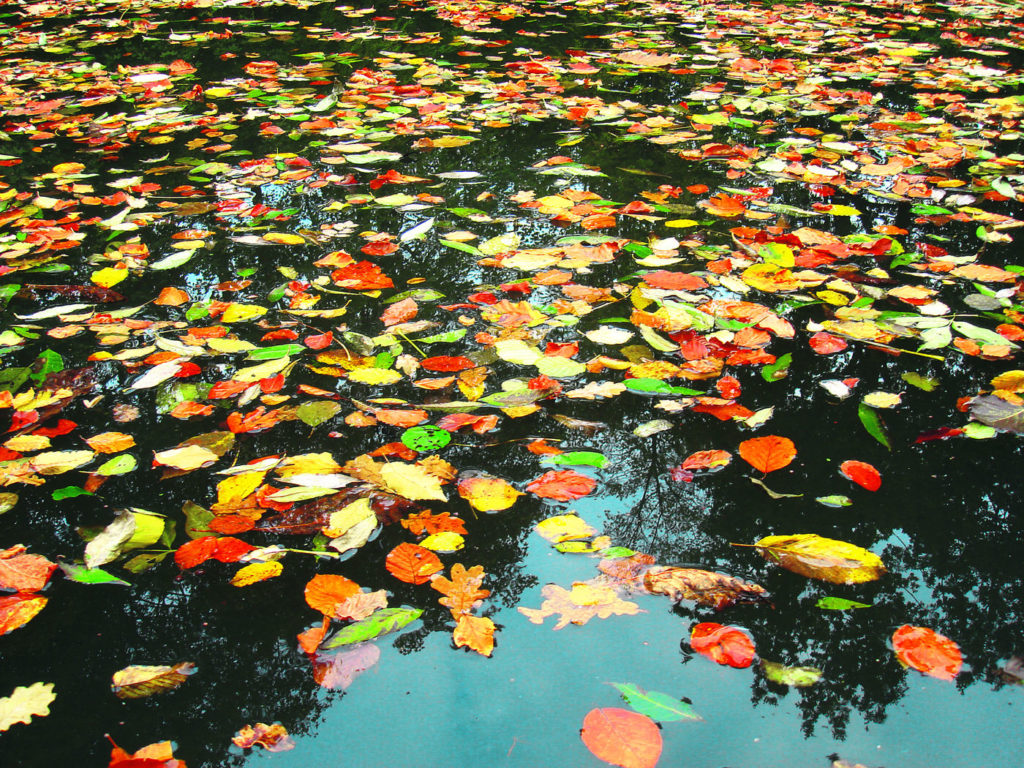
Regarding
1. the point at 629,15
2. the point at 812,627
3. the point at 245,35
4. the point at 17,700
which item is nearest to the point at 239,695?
the point at 17,700

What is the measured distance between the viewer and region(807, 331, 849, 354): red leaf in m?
1.88

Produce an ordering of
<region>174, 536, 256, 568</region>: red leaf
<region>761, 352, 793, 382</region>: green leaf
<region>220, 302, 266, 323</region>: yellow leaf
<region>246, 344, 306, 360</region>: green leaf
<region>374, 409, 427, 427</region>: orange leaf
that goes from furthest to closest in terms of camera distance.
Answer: <region>220, 302, 266, 323</region>: yellow leaf, <region>246, 344, 306, 360</region>: green leaf, <region>761, 352, 793, 382</region>: green leaf, <region>374, 409, 427, 427</region>: orange leaf, <region>174, 536, 256, 568</region>: red leaf

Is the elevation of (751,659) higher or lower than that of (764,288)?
lower

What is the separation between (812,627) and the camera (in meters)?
1.19

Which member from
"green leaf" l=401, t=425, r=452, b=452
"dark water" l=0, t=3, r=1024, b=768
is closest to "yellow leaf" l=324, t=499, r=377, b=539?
"dark water" l=0, t=3, r=1024, b=768

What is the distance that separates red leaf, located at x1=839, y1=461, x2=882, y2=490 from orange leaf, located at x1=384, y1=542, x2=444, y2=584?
891mm

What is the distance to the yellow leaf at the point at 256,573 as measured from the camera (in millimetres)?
1298

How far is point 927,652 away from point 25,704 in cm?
147

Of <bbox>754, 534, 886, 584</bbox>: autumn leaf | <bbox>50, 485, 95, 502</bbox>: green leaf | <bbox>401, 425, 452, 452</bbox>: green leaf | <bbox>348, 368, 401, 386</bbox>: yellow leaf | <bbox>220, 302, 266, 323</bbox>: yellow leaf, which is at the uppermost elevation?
<bbox>220, 302, 266, 323</bbox>: yellow leaf

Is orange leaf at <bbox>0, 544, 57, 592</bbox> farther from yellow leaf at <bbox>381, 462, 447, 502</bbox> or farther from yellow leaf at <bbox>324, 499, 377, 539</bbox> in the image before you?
yellow leaf at <bbox>381, 462, 447, 502</bbox>

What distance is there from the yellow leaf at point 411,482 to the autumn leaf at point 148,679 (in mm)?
491

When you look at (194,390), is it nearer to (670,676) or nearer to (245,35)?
(670,676)

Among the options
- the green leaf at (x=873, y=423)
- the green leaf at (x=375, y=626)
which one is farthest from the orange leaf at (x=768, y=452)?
the green leaf at (x=375, y=626)

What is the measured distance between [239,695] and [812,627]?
961mm
